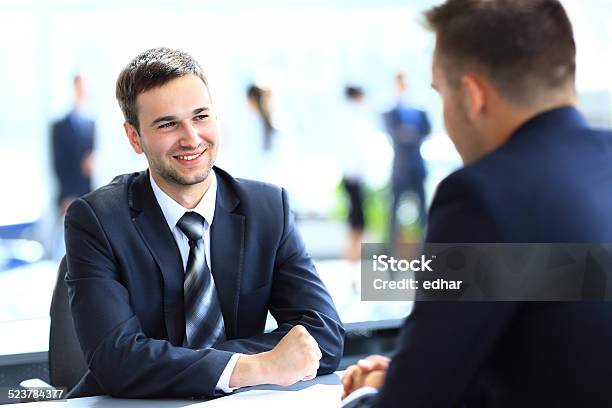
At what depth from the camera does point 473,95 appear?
1.19 metres

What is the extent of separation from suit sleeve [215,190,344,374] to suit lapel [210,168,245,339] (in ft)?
0.35

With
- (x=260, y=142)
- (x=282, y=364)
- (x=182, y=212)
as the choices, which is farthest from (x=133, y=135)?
(x=260, y=142)

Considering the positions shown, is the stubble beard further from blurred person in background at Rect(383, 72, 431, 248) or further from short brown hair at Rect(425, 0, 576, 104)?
blurred person in background at Rect(383, 72, 431, 248)

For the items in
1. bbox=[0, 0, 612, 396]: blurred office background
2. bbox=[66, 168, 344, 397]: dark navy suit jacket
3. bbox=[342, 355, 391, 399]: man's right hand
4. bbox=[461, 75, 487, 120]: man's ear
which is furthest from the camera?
bbox=[0, 0, 612, 396]: blurred office background

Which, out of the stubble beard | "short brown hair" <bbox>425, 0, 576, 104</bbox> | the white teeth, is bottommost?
the stubble beard

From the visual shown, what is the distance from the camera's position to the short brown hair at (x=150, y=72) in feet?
6.58

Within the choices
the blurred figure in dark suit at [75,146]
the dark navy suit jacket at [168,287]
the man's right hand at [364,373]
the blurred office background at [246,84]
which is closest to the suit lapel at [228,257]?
the dark navy suit jacket at [168,287]

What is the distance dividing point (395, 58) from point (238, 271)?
704 centimetres

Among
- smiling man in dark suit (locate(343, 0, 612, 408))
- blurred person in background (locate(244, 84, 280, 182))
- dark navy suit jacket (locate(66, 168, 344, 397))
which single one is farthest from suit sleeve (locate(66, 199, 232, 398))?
blurred person in background (locate(244, 84, 280, 182))

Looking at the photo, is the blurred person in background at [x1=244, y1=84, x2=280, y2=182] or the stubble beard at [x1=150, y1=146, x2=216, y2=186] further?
the blurred person in background at [x1=244, y1=84, x2=280, y2=182]

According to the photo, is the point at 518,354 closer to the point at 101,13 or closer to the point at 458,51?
the point at 458,51

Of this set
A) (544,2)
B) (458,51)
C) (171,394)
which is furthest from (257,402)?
(544,2)

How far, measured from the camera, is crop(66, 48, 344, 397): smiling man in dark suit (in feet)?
6.18

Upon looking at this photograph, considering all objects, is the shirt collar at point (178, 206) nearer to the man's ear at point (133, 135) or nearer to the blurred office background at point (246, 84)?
the man's ear at point (133, 135)
